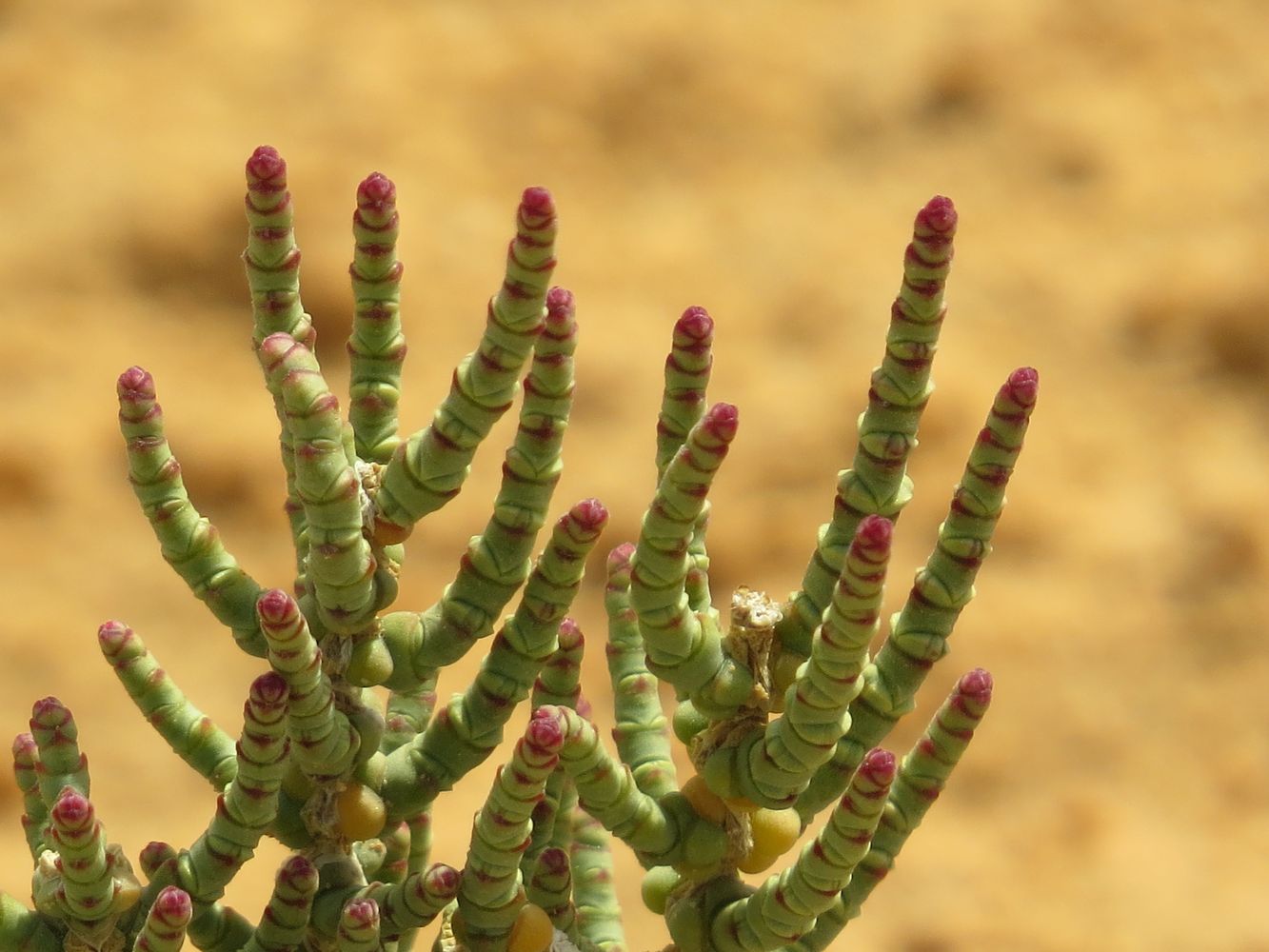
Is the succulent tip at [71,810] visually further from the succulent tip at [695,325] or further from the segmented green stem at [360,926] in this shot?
the succulent tip at [695,325]

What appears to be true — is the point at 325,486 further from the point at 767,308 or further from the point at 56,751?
the point at 767,308

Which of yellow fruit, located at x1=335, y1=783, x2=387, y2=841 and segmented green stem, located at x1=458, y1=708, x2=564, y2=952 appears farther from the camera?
yellow fruit, located at x1=335, y1=783, x2=387, y2=841

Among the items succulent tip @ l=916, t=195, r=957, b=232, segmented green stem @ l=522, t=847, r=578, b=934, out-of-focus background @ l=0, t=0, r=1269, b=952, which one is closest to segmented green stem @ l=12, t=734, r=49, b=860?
segmented green stem @ l=522, t=847, r=578, b=934

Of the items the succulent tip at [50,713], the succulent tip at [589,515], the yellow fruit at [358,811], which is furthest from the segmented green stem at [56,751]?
the succulent tip at [589,515]

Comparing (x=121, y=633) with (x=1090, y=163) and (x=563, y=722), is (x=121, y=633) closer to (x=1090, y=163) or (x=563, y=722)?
(x=563, y=722)

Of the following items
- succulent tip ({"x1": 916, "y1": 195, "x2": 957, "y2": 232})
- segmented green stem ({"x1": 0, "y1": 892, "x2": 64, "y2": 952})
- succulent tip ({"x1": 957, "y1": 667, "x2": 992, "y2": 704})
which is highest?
succulent tip ({"x1": 916, "y1": 195, "x2": 957, "y2": 232})

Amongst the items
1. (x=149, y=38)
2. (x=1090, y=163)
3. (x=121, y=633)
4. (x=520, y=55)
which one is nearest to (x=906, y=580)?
(x=1090, y=163)

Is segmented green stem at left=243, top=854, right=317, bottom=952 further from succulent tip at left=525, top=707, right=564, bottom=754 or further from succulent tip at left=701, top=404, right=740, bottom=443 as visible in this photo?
succulent tip at left=701, top=404, right=740, bottom=443
